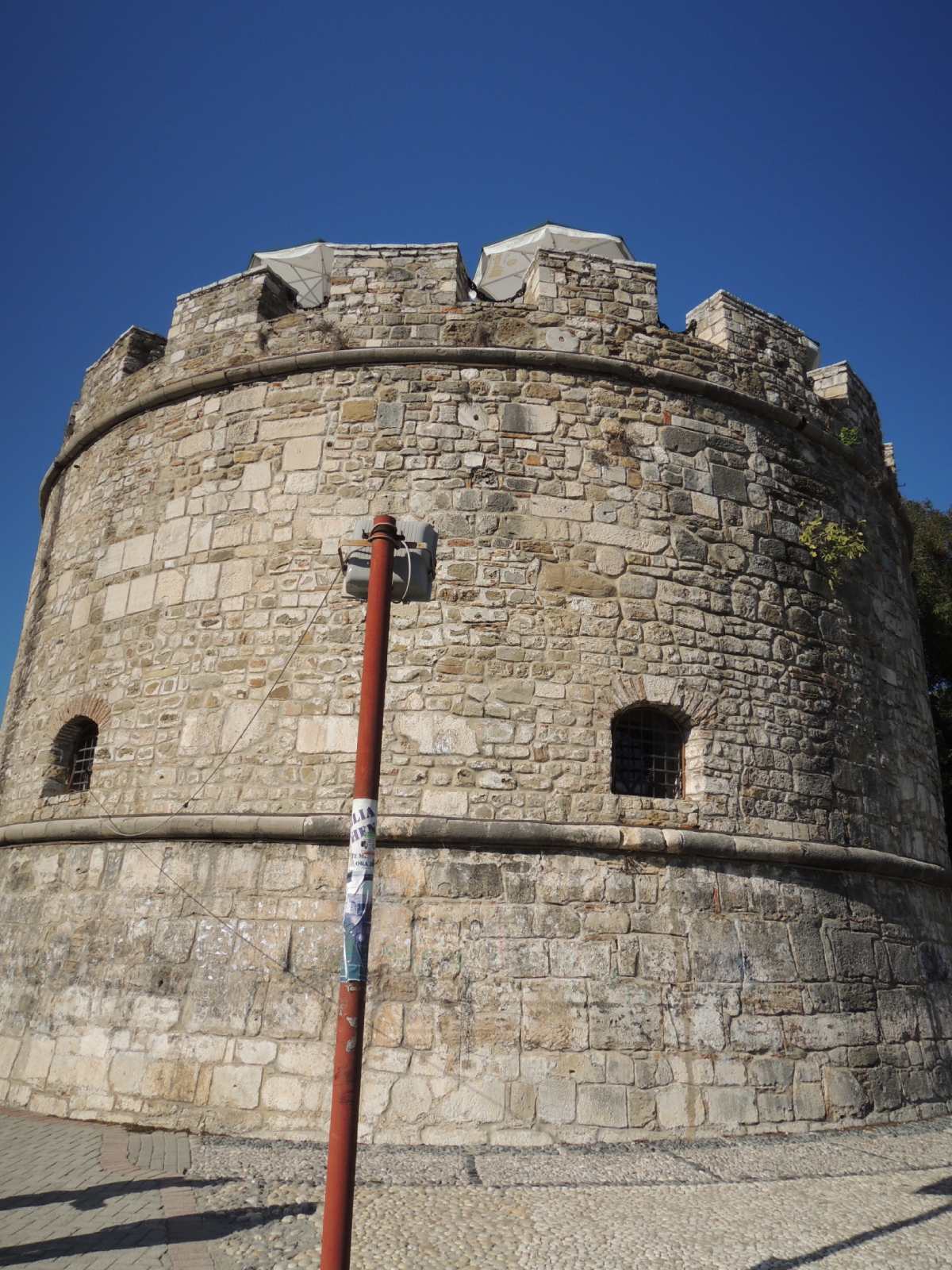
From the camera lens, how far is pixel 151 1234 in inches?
146

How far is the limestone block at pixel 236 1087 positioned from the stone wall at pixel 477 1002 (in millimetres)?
11

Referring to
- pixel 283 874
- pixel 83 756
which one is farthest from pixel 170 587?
pixel 283 874

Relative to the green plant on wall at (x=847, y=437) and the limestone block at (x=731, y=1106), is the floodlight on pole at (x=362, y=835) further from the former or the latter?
the green plant on wall at (x=847, y=437)

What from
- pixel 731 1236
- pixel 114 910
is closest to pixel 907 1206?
pixel 731 1236

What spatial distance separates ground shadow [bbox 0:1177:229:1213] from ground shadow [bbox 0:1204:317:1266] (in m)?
0.37

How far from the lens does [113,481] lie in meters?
7.92

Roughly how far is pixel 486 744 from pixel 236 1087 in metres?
2.55

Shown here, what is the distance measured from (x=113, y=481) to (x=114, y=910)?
3.73 meters

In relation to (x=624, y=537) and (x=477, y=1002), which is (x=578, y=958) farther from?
(x=624, y=537)

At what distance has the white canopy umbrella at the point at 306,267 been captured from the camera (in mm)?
9883

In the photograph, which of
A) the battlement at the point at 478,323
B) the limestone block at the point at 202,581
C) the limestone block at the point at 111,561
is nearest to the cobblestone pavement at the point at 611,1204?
the limestone block at the point at 202,581

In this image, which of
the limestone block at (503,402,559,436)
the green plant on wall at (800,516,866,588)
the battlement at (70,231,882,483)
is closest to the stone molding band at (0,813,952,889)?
the green plant on wall at (800,516,866,588)

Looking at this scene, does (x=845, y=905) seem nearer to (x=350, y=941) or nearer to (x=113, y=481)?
(x=350, y=941)

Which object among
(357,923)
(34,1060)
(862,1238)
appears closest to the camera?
(357,923)
